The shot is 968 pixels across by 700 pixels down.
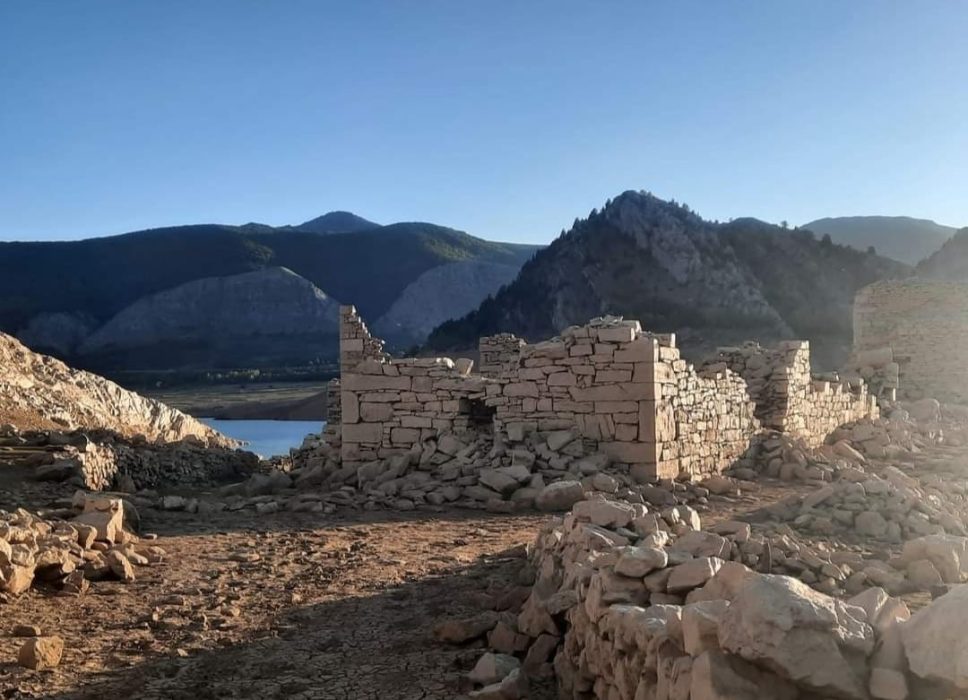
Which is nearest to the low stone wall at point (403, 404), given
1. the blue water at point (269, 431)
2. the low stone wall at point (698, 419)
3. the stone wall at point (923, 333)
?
the low stone wall at point (698, 419)

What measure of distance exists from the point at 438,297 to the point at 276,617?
86.0 metres

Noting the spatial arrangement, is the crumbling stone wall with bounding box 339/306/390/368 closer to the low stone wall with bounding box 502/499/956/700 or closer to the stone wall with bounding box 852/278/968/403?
the low stone wall with bounding box 502/499/956/700

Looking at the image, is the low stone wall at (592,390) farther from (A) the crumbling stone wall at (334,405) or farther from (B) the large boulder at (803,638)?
(B) the large boulder at (803,638)

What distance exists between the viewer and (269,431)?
112ft

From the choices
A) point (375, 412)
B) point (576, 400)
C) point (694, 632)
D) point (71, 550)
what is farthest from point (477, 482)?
point (694, 632)

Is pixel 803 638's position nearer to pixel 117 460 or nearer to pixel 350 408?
pixel 350 408

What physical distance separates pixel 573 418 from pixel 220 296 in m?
78.5

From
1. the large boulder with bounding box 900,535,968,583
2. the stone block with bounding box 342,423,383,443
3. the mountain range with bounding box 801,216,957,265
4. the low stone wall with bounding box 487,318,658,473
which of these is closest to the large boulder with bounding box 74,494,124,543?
the stone block with bounding box 342,423,383,443

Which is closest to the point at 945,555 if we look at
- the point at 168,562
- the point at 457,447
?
the point at 168,562

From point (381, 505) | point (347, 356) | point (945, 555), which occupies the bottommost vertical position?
point (381, 505)

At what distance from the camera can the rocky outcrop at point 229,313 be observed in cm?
7988

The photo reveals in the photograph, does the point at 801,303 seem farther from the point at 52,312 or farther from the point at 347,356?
the point at 52,312

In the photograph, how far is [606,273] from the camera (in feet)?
180

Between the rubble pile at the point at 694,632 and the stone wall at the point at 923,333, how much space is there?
1895 cm
